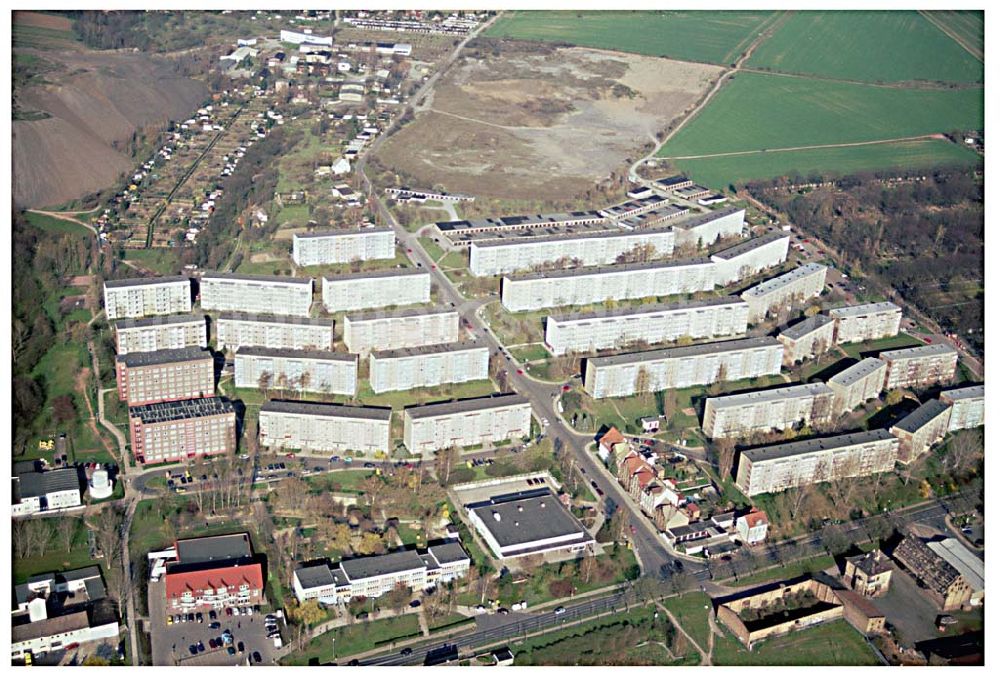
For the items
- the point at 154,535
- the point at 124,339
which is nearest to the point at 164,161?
the point at 124,339

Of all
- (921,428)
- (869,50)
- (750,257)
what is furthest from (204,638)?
(869,50)

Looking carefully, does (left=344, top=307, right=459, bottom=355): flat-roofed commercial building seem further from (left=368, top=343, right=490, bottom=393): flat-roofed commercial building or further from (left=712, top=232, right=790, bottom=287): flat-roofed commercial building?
(left=712, top=232, right=790, bottom=287): flat-roofed commercial building

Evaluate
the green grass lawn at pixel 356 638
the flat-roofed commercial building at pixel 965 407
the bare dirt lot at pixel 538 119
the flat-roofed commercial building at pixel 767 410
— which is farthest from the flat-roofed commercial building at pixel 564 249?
the green grass lawn at pixel 356 638

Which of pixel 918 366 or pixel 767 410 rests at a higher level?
pixel 918 366

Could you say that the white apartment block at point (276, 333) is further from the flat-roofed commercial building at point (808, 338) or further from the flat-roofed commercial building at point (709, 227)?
the flat-roofed commercial building at point (709, 227)

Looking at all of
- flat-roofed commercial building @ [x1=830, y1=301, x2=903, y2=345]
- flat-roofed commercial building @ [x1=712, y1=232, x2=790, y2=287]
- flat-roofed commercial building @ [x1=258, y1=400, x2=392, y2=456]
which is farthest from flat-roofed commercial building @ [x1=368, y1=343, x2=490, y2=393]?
flat-roofed commercial building @ [x1=830, y1=301, x2=903, y2=345]

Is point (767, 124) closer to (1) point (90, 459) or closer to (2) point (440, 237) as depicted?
(2) point (440, 237)

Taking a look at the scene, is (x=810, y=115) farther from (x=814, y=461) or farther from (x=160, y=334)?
(x=160, y=334)
